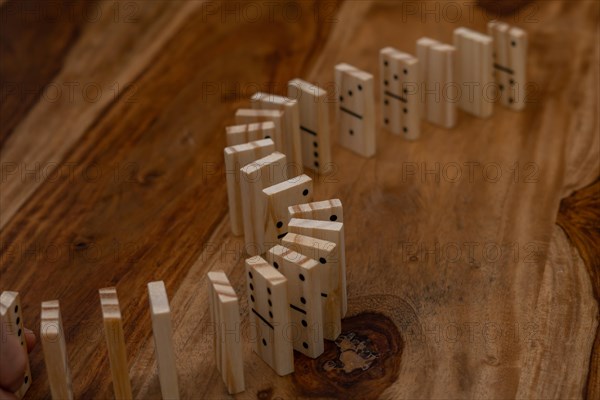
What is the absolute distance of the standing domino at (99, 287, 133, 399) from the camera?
1.21 meters

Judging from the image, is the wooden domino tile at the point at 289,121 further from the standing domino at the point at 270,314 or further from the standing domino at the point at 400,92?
Result: the standing domino at the point at 270,314

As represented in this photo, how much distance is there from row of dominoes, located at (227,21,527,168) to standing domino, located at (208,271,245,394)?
43cm

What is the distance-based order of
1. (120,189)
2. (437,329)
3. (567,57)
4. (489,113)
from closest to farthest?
(437,329)
(120,189)
(489,113)
(567,57)

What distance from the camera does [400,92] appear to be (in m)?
1.85

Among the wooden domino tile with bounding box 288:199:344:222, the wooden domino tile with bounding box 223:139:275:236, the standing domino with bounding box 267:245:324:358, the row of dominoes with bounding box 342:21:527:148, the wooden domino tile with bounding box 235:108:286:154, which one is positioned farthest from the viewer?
the row of dominoes with bounding box 342:21:527:148

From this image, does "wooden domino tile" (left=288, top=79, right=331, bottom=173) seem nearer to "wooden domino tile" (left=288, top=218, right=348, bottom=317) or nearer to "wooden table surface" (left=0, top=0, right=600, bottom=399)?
"wooden table surface" (left=0, top=0, right=600, bottom=399)

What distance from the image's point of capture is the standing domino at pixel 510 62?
191cm

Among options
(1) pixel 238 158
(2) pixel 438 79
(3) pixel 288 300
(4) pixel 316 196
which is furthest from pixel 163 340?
(2) pixel 438 79

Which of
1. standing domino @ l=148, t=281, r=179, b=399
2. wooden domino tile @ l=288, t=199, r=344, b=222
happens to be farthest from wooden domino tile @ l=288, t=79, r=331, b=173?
standing domino @ l=148, t=281, r=179, b=399

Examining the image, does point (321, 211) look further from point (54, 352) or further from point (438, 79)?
point (438, 79)

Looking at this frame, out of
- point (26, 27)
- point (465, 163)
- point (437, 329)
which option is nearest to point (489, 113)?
point (465, 163)

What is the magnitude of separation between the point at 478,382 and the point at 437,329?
Result: 0.12 m

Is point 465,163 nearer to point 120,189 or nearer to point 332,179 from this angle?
point 332,179

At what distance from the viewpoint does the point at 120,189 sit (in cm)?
175
